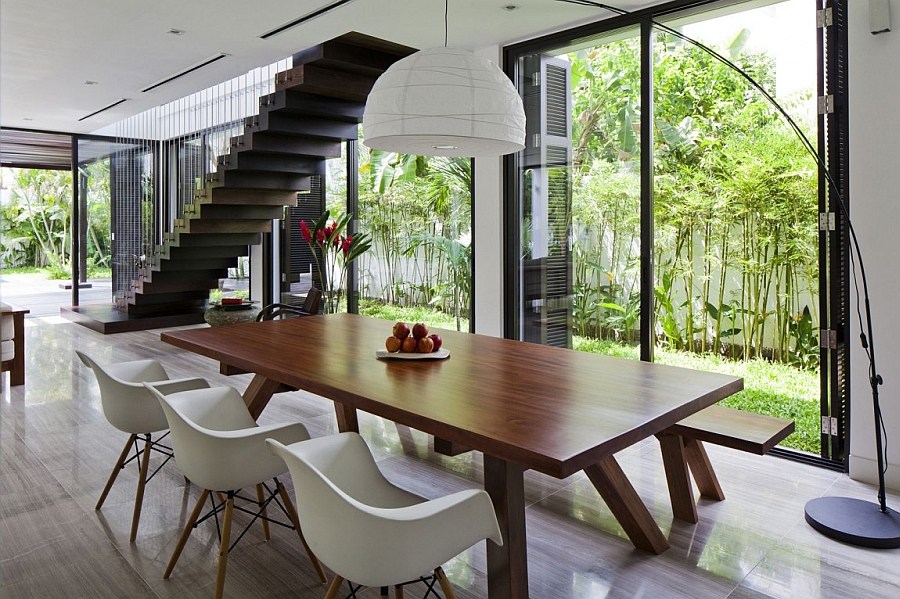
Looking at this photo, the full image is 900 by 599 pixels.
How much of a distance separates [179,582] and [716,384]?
2.05 m

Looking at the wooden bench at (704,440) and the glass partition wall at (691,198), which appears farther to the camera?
the glass partition wall at (691,198)

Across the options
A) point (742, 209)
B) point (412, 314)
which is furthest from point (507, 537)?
point (412, 314)

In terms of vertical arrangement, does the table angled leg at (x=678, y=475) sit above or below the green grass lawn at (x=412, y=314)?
below

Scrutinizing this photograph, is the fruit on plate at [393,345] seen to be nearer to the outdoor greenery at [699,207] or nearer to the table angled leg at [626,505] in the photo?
the table angled leg at [626,505]

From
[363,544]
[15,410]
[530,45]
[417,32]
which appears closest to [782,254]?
[530,45]

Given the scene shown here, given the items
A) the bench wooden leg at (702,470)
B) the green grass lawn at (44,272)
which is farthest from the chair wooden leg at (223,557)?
the green grass lawn at (44,272)

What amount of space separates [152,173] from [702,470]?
8.89 metres

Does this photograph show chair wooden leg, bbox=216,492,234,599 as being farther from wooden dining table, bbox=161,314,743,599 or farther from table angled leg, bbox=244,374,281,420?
table angled leg, bbox=244,374,281,420

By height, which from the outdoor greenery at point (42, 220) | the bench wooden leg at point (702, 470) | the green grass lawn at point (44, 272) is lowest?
the bench wooden leg at point (702, 470)

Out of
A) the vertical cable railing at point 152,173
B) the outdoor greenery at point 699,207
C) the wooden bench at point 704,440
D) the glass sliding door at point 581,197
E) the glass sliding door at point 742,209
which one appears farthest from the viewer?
the vertical cable railing at point 152,173

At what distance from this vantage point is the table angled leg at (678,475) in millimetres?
2916

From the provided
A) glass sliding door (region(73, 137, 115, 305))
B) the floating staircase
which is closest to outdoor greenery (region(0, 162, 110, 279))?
glass sliding door (region(73, 137, 115, 305))

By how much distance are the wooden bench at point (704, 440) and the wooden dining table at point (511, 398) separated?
54mm

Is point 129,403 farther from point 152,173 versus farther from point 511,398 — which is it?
point 152,173
